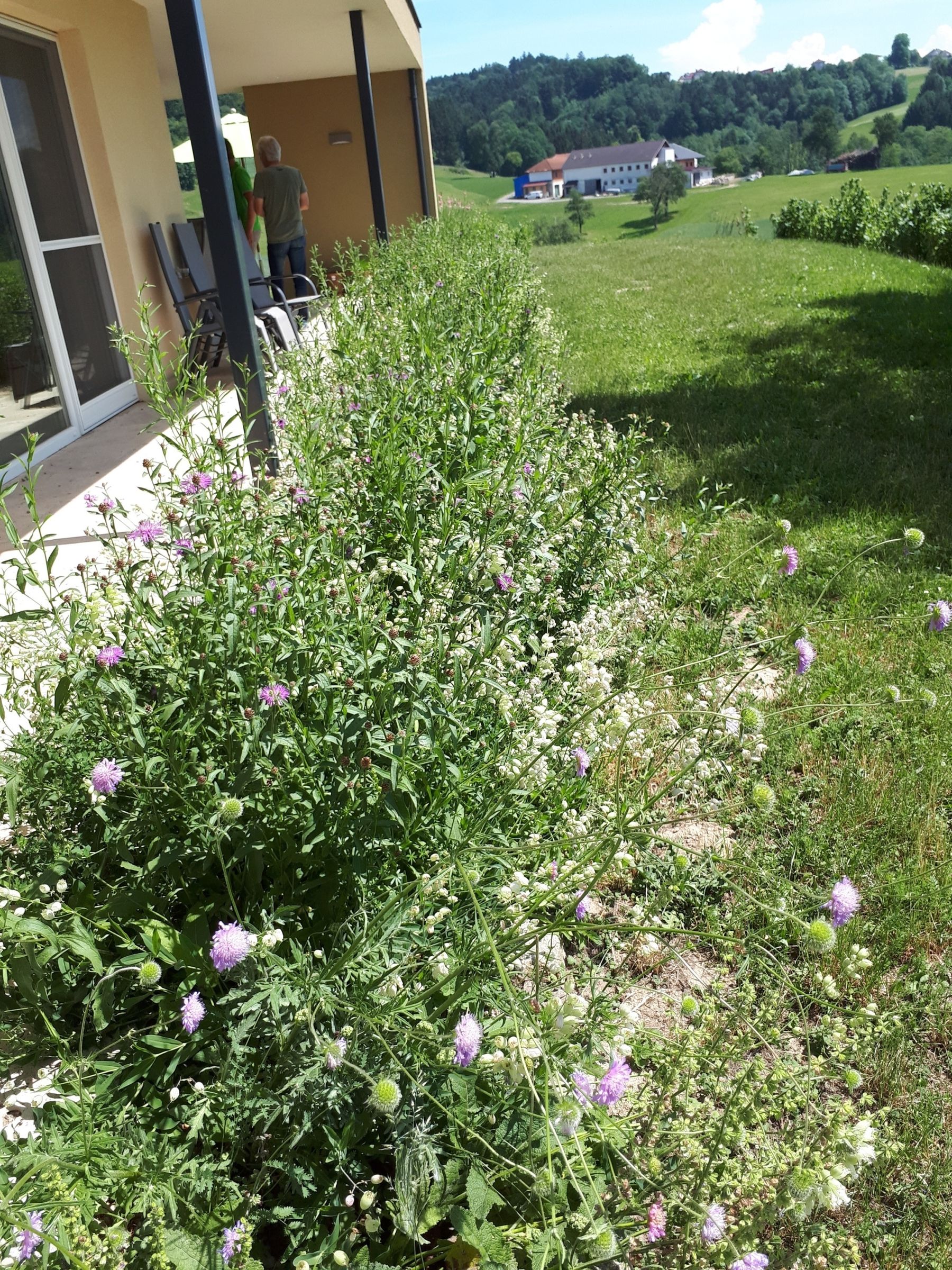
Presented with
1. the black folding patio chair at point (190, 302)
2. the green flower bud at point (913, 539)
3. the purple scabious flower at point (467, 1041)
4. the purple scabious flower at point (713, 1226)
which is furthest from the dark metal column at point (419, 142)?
the purple scabious flower at point (713, 1226)

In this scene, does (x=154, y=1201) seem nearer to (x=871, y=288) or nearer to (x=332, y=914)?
(x=332, y=914)

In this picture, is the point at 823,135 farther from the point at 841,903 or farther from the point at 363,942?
the point at 363,942

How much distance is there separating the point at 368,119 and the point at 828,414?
21.9 ft

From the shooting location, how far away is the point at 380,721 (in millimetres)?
1711

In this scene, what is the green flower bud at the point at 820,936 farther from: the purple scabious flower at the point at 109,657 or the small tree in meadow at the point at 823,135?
the small tree in meadow at the point at 823,135

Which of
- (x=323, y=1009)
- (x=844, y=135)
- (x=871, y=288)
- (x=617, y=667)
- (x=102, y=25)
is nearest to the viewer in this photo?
(x=323, y=1009)

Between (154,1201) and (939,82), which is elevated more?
(939,82)

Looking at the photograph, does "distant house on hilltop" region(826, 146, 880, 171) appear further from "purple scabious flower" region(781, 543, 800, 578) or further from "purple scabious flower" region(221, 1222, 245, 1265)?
"purple scabious flower" region(221, 1222, 245, 1265)

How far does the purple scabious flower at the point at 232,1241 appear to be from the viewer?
1.22 metres

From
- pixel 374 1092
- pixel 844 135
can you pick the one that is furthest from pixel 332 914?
pixel 844 135

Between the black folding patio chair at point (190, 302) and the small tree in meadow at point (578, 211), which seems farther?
the small tree in meadow at point (578, 211)

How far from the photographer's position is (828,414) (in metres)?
6.45

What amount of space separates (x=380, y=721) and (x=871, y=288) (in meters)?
11.9

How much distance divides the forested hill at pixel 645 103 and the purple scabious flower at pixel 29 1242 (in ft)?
338
